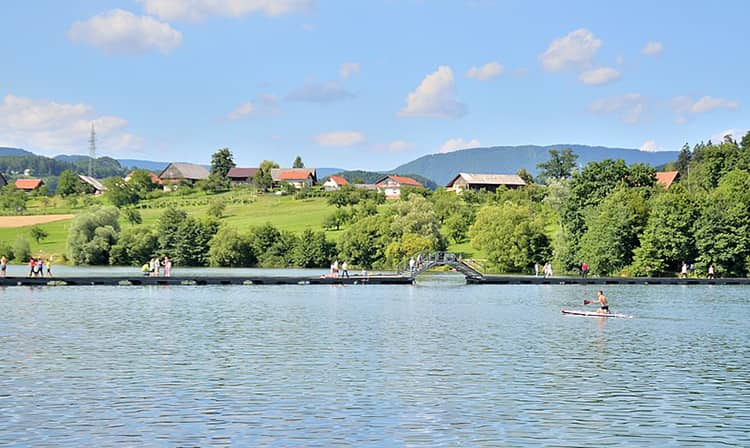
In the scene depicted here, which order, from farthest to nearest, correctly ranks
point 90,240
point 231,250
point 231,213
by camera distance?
point 231,213, point 231,250, point 90,240

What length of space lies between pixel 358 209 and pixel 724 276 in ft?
214

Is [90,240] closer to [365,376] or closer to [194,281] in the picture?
[194,281]

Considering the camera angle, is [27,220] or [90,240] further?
[27,220]

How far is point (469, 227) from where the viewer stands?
129750 mm

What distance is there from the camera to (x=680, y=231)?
3952 inches

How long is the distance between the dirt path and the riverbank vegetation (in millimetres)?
4614

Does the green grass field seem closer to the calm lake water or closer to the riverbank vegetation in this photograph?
the riverbank vegetation

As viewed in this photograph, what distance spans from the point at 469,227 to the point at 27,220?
80.5m

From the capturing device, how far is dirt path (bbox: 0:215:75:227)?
525 ft

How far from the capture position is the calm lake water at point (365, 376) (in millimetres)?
23609

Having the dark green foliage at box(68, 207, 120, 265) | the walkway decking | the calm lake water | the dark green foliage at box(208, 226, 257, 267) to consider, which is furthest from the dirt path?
the calm lake water

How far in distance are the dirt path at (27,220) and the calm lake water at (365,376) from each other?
107594mm

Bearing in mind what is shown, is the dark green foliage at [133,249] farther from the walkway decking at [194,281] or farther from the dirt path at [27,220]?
the walkway decking at [194,281]

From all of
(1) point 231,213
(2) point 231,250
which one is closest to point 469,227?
(2) point 231,250
